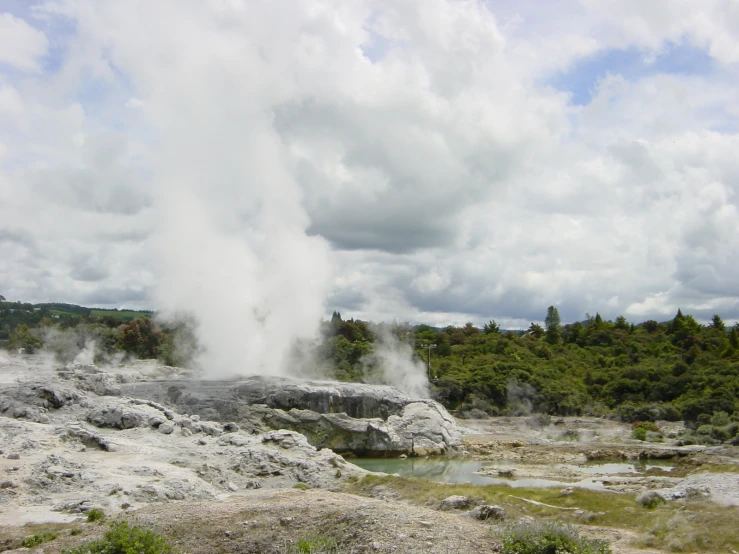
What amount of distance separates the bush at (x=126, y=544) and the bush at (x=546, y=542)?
259 inches

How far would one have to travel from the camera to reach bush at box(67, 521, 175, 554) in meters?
11.5

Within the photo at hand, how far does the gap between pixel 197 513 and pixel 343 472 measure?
10.4m

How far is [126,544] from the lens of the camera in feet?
37.7

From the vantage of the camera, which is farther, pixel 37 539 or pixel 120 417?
pixel 120 417

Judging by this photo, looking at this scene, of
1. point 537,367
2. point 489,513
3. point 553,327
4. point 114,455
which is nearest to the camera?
point 489,513

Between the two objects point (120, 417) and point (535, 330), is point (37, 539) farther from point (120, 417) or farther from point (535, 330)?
point (535, 330)

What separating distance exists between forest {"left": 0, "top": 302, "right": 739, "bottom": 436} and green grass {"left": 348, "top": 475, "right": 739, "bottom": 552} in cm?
2395

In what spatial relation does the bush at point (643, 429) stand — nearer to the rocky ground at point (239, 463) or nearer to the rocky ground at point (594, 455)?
the rocky ground at point (594, 455)

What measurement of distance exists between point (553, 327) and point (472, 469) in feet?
220

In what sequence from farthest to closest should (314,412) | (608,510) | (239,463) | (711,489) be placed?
1. (314,412)
2. (239,463)
3. (711,489)
4. (608,510)

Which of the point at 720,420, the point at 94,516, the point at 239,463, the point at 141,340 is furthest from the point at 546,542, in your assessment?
the point at 141,340

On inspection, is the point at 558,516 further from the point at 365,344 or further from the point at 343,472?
the point at 365,344

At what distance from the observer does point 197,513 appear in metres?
15.2

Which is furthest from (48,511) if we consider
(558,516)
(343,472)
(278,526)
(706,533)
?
(706,533)
